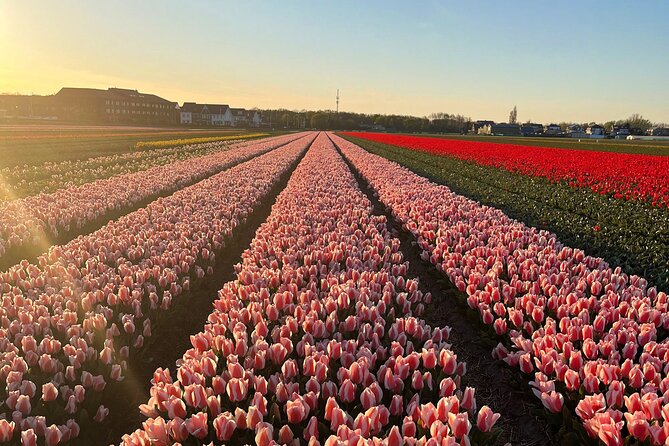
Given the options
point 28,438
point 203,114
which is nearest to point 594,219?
point 28,438

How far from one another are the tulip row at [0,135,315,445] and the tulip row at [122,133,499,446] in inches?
34.7

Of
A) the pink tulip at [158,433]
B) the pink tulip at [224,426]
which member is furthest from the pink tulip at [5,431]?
the pink tulip at [224,426]

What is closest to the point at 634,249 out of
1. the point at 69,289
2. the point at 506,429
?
the point at 506,429

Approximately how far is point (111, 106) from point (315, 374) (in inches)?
5557

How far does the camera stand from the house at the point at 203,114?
153m

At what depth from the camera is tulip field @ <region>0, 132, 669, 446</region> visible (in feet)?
9.85

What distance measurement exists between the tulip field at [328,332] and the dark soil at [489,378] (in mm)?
28

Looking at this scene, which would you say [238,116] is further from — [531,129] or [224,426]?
[224,426]

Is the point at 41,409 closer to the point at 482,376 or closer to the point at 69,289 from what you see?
the point at 69,289

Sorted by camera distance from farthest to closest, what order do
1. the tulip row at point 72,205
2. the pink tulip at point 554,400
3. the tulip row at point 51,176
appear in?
the tulip row at point 51,176
the tulip row at point 72,205
the pink tulip at point 554,400

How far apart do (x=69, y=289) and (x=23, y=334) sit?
0.99 meters

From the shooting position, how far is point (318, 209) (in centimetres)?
1034

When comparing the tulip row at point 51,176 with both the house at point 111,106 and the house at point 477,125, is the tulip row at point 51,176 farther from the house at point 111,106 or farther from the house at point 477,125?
the house at point 477,125

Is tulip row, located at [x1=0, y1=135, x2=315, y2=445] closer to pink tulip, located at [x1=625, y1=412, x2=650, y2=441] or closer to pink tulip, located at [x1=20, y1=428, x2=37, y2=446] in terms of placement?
pink tulip, located at [x1=20, y1=428, x2=37, y2=446]
